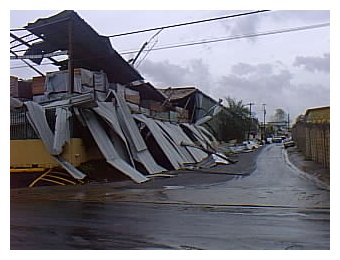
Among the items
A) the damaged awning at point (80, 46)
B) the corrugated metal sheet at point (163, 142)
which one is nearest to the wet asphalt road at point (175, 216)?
the damaged awning at point (80, 46)

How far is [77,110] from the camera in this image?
14.5 m

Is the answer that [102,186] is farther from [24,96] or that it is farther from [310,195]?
[310,195]

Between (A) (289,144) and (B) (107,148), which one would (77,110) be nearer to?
(B) (107,148)

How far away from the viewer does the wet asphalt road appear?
6.36m

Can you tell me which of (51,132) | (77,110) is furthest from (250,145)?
(51,132)

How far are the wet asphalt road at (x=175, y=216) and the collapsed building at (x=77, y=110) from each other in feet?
4.54

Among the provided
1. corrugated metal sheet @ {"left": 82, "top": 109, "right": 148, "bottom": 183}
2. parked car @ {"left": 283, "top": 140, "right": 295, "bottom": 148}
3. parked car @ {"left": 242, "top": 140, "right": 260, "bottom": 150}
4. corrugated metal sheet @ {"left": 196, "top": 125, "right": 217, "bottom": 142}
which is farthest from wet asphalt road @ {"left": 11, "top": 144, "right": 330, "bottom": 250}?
parked car @ {"left": 242, "top": 140, "right": 260, "bottom": 150}

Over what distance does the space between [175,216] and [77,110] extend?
7081 mm

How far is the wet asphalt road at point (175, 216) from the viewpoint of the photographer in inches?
251

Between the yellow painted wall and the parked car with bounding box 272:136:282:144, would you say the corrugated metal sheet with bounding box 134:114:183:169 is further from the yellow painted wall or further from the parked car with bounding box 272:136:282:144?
the parked car with bounding box 272:136:282:144

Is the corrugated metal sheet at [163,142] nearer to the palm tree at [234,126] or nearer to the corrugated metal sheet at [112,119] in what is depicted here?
the corrugated metal sheet at [112,119]

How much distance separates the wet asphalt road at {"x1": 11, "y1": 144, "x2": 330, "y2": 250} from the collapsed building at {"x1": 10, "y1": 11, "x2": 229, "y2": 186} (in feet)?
4.54
